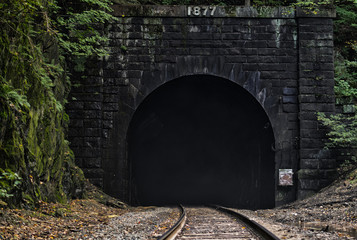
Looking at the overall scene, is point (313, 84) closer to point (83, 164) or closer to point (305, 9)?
point (305, 9)

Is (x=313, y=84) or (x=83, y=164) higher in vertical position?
(x=313, y=84)

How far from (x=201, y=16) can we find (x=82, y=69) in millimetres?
4187

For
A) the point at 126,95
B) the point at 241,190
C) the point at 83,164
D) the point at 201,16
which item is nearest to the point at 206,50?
the point at 201,16

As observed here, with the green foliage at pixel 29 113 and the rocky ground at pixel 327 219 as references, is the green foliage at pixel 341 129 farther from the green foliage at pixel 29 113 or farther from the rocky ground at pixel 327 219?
the green foliage at pixel 29 113

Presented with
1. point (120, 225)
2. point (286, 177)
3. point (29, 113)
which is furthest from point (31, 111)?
point (286, 177)

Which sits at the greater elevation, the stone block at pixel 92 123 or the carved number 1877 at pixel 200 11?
the carved number 1877 at pixel 200 11

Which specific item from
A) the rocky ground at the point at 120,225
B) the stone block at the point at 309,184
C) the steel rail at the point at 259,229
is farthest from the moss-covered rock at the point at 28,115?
the stone block at the point at 309,184

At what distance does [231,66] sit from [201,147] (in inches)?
345

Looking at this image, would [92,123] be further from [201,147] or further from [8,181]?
[201,147]

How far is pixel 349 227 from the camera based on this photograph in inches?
272

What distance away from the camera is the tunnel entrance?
1603cm

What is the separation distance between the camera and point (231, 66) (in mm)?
14594

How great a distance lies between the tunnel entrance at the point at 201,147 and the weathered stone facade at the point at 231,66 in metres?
Answer: 0.57

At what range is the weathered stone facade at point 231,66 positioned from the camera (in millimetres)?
14398
